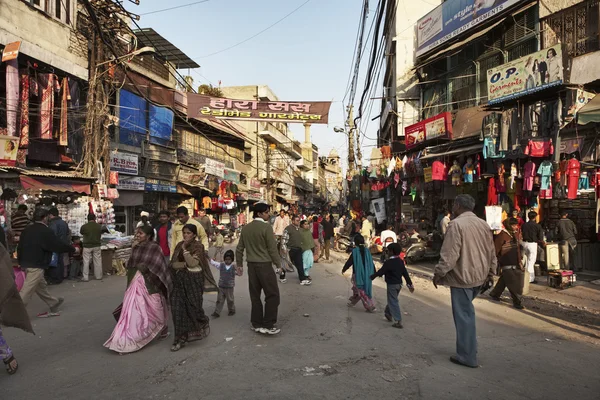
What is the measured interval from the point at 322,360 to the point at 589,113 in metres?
8.27

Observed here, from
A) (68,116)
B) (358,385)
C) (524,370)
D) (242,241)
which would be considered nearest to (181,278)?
(242,241)

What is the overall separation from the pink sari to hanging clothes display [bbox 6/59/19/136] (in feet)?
31.9

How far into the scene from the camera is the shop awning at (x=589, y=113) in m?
8.92

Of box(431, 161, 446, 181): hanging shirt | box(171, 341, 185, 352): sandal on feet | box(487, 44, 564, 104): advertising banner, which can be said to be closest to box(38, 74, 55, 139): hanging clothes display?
box(171, 341, 185, 352): sandal on feet

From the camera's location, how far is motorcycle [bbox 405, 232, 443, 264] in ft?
48.1

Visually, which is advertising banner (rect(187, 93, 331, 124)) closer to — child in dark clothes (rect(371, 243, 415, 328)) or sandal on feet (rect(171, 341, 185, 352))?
child in dark clothes (rect(371, 243, 415, 328))

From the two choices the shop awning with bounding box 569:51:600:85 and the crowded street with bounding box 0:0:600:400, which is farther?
the shop awning with bounding box 569:51:600:85

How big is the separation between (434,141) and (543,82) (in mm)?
5157

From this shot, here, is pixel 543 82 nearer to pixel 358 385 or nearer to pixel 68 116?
pixel 358 385

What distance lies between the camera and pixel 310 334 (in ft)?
19.1

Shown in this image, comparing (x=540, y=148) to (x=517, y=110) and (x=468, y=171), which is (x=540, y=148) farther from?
(x=468, y=171)

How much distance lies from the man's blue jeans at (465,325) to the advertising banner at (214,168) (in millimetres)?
21964

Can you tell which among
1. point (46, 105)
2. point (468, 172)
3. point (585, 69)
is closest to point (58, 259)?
point (46, 105)

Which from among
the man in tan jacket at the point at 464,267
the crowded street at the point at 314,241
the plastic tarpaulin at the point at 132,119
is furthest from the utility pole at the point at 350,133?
the man in tan jacket at the point at 464,267
